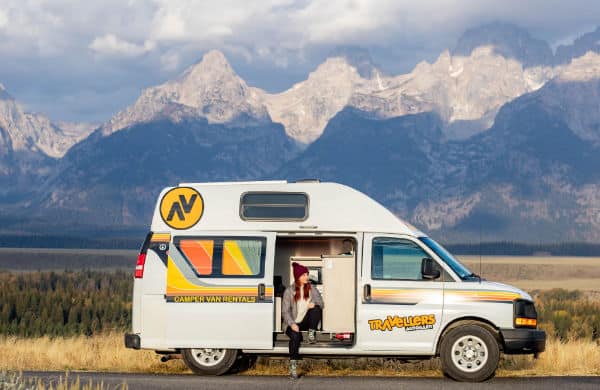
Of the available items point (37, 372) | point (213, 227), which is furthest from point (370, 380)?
point (37, 372)

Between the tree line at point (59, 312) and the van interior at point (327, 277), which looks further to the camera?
the tree line at point (59, 312)

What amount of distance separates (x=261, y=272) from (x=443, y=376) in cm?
305

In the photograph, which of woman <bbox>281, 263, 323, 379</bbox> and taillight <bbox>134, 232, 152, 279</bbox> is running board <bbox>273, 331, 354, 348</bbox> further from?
taillight <bbox>134, 232, 152, 279</bbox>

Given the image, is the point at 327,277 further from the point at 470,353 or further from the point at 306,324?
the point at 470,353

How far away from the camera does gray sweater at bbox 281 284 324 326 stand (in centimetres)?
1395

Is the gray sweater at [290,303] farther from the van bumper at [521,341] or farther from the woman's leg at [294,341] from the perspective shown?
the van bumper at [521,341]

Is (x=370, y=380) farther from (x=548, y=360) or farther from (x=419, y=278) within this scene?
(x=548, y=360)

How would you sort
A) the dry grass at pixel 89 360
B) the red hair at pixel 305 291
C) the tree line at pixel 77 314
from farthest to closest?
the tree line at pixel 77 314, the dry grass at pixel 89 360, the red hair at pixel 305 291

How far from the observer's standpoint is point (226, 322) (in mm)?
14125

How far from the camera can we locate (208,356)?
1450 cm

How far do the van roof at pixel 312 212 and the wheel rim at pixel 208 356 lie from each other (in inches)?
65.5

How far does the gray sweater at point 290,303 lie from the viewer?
14.0 m

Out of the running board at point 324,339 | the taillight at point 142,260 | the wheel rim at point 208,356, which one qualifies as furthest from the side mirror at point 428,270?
the taillight at point 142,260

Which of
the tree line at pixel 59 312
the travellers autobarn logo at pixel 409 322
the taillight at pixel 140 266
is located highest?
the taillight at pixel 140 266
